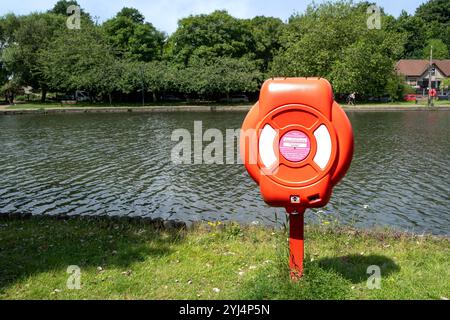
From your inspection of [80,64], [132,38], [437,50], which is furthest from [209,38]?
[437,50]

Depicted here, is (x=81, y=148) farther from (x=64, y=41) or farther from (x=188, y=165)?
(x=64, y=41)

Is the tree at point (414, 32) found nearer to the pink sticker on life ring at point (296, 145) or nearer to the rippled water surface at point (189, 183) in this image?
the rippled water surface at point (189, 183)

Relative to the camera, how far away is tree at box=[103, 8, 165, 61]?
63.4 m

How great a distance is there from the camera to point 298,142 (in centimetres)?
486

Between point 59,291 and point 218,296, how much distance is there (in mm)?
1979

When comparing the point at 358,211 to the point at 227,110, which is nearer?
the point at 358,211

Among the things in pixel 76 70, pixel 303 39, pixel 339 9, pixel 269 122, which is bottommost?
pixel 269 122

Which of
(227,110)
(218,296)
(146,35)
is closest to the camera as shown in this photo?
(218,296)

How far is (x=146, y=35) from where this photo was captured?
210ft

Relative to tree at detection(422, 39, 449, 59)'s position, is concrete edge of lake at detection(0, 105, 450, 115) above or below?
below

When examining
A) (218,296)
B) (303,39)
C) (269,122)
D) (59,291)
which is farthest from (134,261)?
(303,39)

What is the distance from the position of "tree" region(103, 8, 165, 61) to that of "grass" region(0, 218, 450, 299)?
5776 centimetres

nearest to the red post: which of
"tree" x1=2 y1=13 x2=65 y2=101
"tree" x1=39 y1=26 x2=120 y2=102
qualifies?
"tree" x1=39 y1=26 x2=120 y2=102

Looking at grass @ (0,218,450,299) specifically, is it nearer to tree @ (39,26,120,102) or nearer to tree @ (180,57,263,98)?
tree @ (180,57,263,98)
